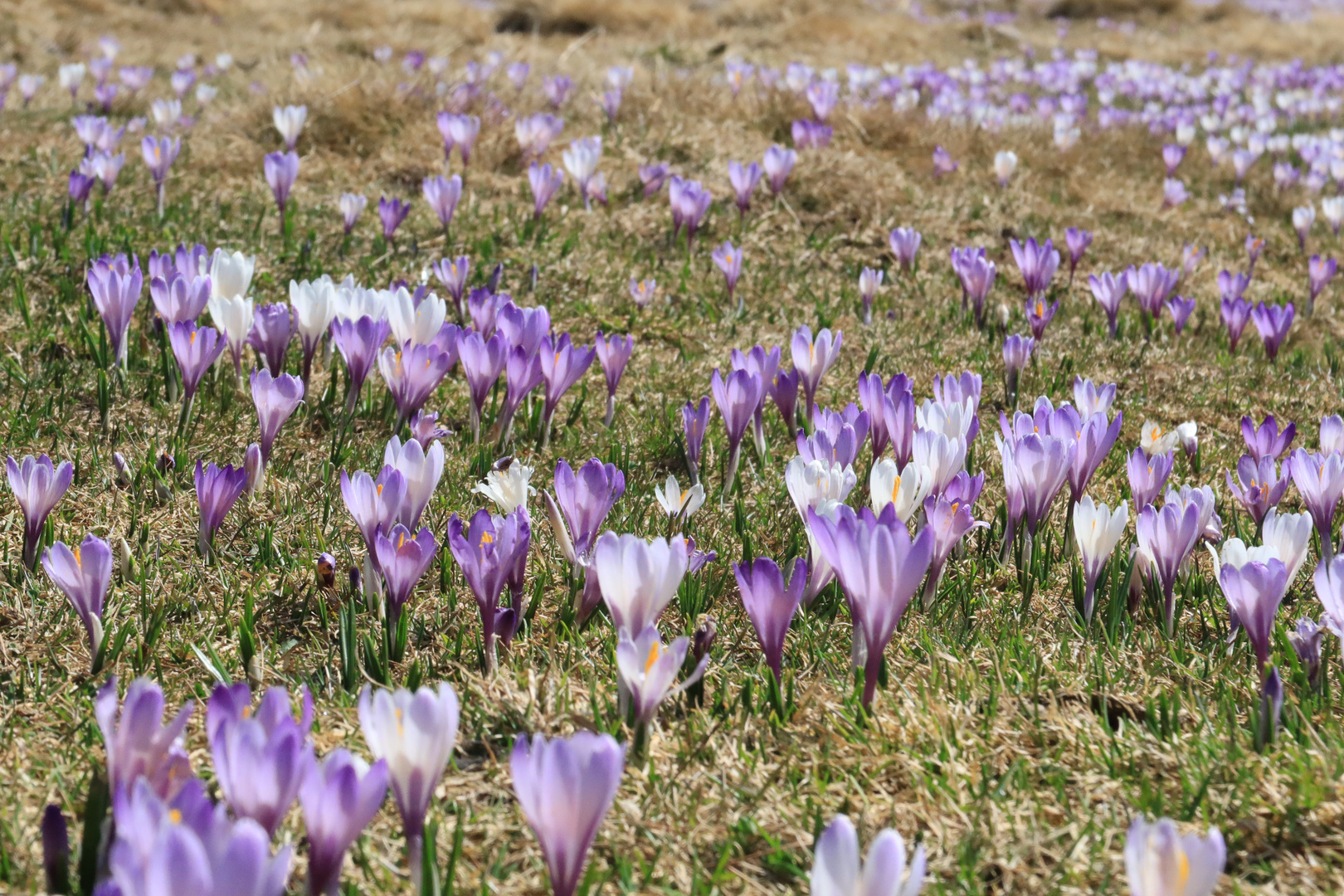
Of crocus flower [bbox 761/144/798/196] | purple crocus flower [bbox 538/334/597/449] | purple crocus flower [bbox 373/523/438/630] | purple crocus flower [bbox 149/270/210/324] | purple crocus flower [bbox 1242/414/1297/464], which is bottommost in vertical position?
purple crocus flower [bbox 373/523/438/630]

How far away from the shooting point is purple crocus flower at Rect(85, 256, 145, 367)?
132 inches

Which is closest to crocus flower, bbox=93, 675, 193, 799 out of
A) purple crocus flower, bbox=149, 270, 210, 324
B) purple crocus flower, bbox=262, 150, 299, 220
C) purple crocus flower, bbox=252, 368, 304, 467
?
purple crocus flower, bbox=252, 368, 304, 467

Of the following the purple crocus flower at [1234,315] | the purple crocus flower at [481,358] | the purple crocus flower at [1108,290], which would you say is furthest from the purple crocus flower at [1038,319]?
the purple crocus flower at [481,358]

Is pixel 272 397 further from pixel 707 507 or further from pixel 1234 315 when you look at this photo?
pixel 1234 315

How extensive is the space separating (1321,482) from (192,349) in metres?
3.05

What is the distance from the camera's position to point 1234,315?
15.6 ft

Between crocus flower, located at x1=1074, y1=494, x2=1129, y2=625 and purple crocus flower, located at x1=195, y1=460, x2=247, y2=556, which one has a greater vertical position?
purple crocus flower, located at x1=195, y1=460, x2=247, y2=556

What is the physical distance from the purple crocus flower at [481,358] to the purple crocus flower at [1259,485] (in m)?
2.07

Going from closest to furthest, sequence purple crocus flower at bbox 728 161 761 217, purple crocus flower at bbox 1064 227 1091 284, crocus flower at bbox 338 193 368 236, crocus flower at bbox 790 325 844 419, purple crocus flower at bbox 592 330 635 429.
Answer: crocus flower at bbox 790 325 844 419 < purple crocus flower at bbox 592 330 635 429 < crocus flower at bbox 338 193 368 236 < purple crocus flower at bbox 1064 227 1091 284 < purple crocus flower at bbox 728 161 761 217

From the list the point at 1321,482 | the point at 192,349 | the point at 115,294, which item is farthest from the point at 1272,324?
the point at 115,294

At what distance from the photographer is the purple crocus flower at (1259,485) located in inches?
113

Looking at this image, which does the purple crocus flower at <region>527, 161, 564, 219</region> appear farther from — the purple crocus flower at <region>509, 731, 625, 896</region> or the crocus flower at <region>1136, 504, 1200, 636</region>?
the purple crocus flower at <region>509, 731, 625, 896</region>

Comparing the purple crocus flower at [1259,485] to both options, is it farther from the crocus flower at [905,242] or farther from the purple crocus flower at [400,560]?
the crocus flower at [905,242]

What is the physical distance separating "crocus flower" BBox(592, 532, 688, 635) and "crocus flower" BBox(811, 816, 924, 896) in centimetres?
69
